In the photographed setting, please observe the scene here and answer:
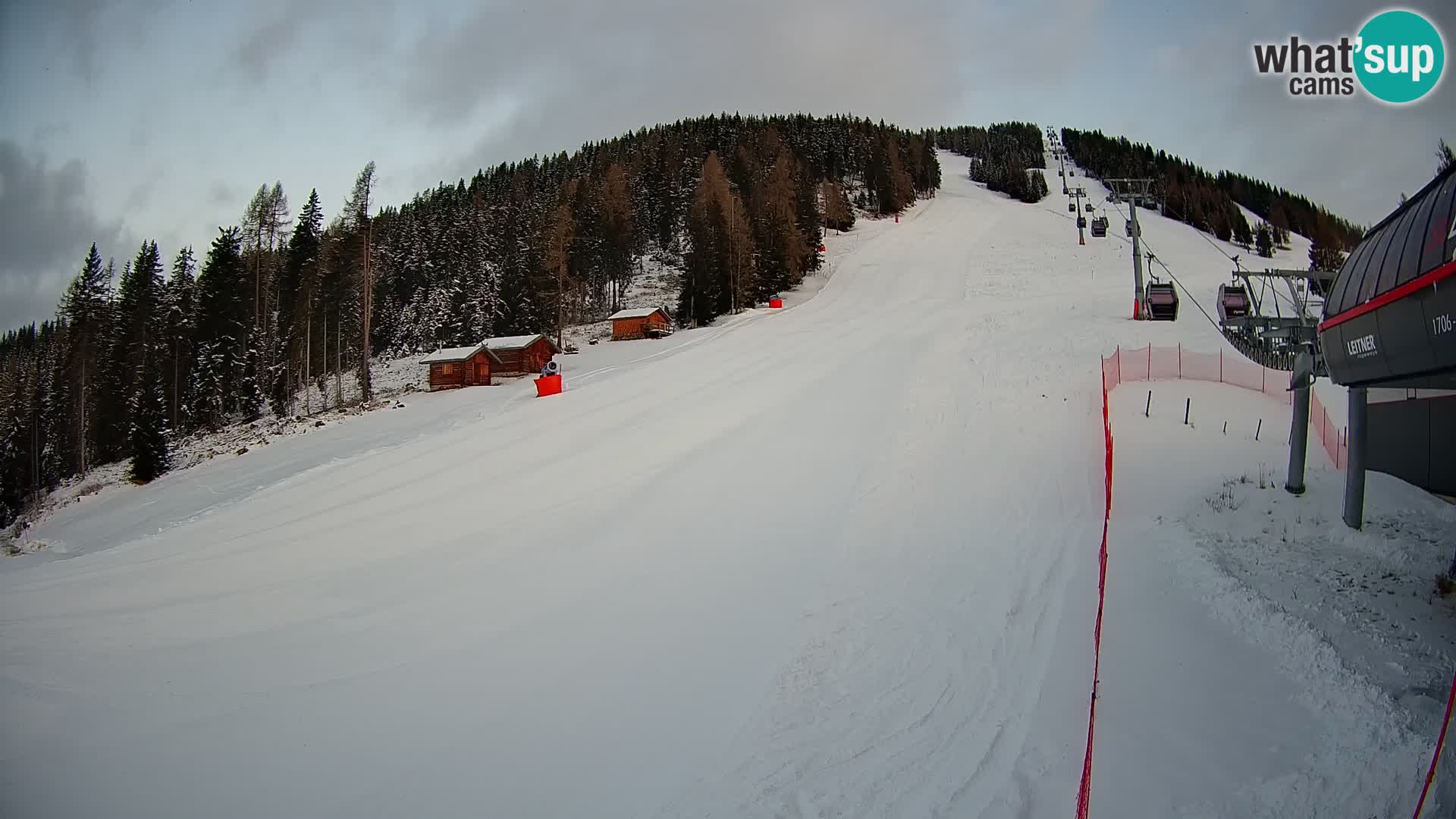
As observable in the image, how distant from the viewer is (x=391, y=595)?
34.2 feet

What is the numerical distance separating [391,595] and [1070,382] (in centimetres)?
1876

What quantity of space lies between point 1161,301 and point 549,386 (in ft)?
83.7

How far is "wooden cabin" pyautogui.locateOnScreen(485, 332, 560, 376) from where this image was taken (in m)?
43.4

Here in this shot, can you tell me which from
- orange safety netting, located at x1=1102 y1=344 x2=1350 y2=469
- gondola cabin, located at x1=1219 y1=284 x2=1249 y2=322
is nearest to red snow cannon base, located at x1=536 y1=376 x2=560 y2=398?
orange safety netting, located at x1=1102 y1=344 x2=1350 y2=469

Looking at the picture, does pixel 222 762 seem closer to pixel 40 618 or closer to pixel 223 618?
pixel 223 618

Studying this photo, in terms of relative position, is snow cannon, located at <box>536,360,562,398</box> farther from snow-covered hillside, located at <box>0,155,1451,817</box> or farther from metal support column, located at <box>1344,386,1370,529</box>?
metal support column, located at <box>1344,386,1370,529</box>

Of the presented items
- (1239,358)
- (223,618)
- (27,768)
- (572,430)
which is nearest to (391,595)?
(223,618)

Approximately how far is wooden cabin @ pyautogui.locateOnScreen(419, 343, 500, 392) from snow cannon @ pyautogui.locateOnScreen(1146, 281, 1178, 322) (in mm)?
34996

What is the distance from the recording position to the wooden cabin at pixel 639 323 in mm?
50969

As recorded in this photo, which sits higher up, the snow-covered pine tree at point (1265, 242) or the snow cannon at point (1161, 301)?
the snow-covered pine tree at point (1265, 242)

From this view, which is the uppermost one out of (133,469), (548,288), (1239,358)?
(548,288)

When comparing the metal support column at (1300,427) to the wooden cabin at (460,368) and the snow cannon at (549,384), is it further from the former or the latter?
the wooden cabin at (460,368)

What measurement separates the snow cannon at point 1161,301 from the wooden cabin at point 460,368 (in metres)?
35.0

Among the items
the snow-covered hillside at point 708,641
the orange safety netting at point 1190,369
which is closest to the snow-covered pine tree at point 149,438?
the snow-covered hillside at point 708,641
